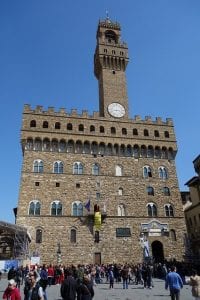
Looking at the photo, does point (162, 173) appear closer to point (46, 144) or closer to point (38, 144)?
point (46, 144)

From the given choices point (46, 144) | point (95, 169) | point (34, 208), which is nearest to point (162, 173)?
point (95, 169)

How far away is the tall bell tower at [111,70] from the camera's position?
133ft

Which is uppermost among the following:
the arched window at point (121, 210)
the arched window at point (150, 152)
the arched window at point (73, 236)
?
the arched window at point (150, 152)

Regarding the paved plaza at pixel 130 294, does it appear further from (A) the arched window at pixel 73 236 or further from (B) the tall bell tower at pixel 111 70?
(B) the tall bell tower at pixel 111 70

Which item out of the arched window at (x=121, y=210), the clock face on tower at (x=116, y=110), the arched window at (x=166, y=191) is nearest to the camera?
the arched window at (x=121, y=210)

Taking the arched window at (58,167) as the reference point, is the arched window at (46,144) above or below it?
above

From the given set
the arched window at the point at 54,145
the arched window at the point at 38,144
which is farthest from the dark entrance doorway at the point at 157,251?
the arched window at the point at 38,144

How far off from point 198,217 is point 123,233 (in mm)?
11692

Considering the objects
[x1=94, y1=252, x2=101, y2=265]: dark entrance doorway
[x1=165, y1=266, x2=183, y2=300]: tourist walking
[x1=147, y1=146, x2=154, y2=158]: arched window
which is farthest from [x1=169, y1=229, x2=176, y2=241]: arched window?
[x1=165, y1=266, x2=183, y2=300]: tourist walking

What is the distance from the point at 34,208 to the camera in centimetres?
3291

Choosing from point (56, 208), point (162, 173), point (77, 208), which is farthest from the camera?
point (162, 173)

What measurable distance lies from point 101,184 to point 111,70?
56.8 ft

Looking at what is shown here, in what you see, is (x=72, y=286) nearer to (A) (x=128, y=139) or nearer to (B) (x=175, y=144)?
(A) (x=128, y=139)

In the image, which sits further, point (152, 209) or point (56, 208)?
point (152, 209)
